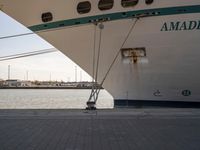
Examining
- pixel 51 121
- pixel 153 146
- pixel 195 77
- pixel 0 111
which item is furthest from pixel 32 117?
pixel 195 77

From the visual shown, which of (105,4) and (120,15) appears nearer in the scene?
(120,15)

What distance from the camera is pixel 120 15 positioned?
1388 cm

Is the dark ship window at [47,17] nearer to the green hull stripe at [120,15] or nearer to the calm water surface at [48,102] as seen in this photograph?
the green hull stripe at [120,15]

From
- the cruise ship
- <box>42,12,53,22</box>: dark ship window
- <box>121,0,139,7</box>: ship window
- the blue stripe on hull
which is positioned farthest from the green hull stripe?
the blue stripe on hull

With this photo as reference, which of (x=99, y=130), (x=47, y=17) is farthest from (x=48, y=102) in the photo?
(x=99, y=130)

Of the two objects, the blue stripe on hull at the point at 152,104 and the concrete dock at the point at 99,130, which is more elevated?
the blue stripe on hull at the point at 152,104

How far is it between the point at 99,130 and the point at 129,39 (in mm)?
5607

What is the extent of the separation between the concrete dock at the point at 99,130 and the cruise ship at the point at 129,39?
7.93ft

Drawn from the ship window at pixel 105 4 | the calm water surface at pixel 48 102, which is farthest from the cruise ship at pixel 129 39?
the calm water surface at pixel 48 102

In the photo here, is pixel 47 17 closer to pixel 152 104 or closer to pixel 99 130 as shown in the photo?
pixel 152 104

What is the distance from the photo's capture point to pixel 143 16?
1362cm

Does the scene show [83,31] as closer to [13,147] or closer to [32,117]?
[32,117]

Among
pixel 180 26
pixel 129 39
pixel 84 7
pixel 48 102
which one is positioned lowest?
pixel 48 102

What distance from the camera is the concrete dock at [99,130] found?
301 inches
